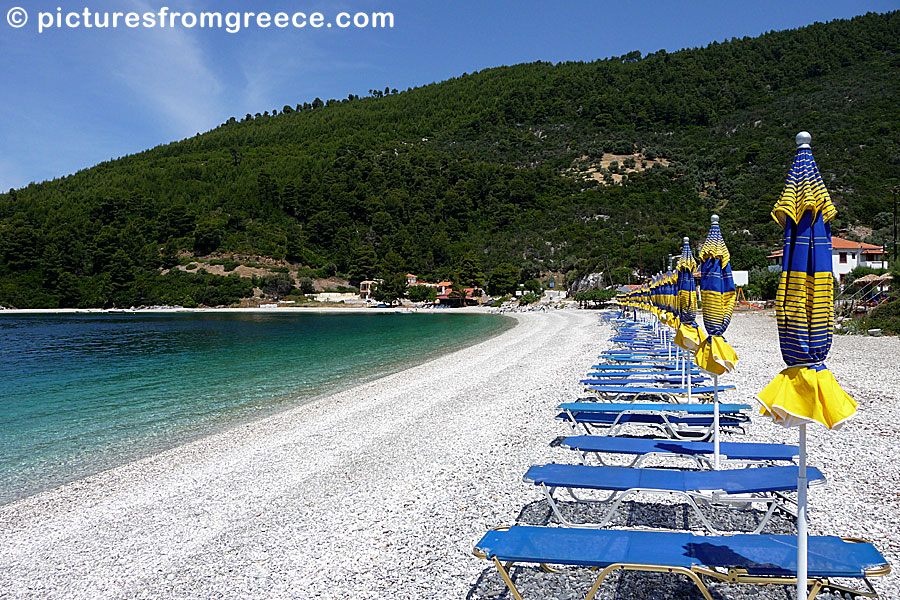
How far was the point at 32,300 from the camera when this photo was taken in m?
73.7

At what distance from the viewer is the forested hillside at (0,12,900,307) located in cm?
6831

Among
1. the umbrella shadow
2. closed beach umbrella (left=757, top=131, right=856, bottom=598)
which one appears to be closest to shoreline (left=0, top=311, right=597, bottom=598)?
the umbrella shadow

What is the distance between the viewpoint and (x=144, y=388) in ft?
45.7

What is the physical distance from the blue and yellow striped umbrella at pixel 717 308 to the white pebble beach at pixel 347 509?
1.30m

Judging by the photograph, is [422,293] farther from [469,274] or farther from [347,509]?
[347,509]

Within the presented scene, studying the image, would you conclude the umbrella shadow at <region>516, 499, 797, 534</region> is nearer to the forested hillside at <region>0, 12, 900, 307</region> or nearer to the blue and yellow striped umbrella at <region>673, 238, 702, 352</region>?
the blue and yellow striped umbrella at <region>673, 238, 702, 352</region>

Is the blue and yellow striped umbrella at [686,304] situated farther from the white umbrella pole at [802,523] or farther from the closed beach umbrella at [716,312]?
the white umbrella pole at [802,523]

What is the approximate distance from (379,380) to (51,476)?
24.3 feet

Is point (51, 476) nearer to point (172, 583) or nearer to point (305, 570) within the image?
point (172, 583)

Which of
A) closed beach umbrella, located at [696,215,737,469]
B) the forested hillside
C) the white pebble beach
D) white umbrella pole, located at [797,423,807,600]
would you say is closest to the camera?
white umbrella pole, located at [797,423,807,600]

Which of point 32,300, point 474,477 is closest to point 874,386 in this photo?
point 474,477

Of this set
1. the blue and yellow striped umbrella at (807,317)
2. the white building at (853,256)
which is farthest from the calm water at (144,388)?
the white building at (853,256)

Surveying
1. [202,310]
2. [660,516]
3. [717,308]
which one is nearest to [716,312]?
[717,308]

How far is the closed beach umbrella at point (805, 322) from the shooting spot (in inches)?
92.0
